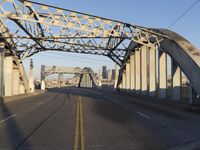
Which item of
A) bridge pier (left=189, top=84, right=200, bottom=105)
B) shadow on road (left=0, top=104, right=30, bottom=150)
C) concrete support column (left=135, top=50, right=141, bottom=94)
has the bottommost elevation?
shadow on road (left=0, top=104, right=30, bottom=150)

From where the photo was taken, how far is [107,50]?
202ft

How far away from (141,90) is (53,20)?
50.0 ft

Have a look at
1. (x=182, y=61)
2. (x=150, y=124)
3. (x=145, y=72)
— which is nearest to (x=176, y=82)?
(x=182, y=61)

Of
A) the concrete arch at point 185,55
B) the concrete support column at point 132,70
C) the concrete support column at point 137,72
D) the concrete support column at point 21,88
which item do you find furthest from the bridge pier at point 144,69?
the concrete support column at point 21,88

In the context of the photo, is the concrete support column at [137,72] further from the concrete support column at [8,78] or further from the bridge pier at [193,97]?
the bridge pier at [193,97]

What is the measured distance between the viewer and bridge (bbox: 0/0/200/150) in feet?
42.0

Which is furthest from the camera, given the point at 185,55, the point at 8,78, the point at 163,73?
the point at 8,78

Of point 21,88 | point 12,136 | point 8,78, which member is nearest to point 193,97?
point 12,136

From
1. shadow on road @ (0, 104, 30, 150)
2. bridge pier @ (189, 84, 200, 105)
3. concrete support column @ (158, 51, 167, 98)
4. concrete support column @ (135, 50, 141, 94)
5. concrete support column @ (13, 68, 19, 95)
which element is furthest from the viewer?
concrete support column @ (13, 68, 19, 95)

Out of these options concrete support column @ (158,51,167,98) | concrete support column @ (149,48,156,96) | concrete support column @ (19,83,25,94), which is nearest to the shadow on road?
concrete support column @ (158,51,167,98)

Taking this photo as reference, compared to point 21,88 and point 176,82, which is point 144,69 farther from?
point 21,88

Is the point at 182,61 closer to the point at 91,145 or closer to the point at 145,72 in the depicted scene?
the point at 145,72

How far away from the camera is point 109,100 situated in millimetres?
40312

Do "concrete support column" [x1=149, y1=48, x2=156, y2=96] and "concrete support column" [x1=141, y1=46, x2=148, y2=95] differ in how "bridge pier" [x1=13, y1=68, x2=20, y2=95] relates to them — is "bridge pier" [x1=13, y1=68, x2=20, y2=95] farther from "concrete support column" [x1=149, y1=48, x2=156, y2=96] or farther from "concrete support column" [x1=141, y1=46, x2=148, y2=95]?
"concrete support column" [x1=149, y1=48, x2=156, y2=96]
